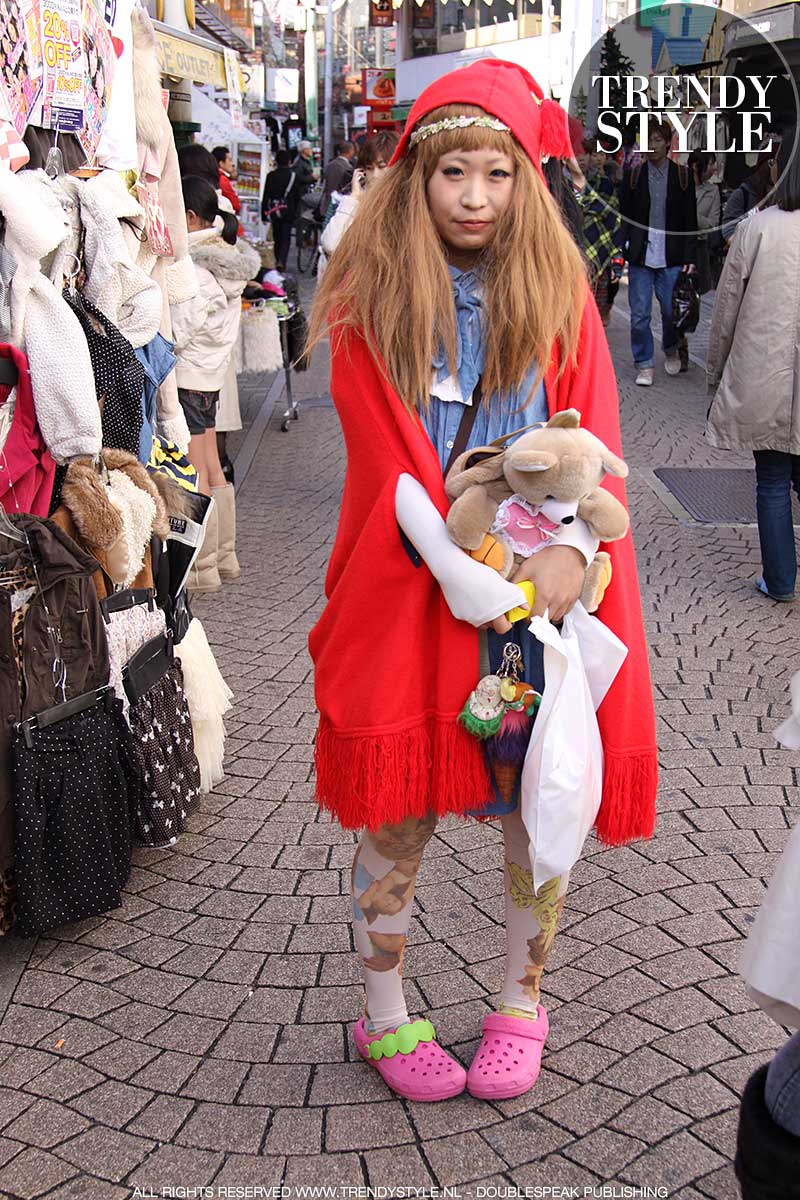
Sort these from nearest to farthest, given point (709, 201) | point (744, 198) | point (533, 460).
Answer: point (533, 460) → point (709, 201) → point (744, 198)

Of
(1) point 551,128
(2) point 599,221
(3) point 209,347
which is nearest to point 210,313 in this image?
(3) point 209,347

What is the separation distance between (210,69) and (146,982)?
18.7ft

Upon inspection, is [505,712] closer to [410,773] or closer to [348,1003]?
[410,773]

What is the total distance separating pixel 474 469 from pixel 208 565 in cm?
398

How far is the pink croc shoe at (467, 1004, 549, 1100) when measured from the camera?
2.48 metres

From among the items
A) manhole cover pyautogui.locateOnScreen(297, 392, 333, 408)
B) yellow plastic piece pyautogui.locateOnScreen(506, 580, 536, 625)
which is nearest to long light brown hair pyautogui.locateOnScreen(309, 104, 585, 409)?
yellow plastic piece pyautogui.locateOnScreen(506, 580, 536, 625)

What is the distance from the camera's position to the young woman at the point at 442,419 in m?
2.19

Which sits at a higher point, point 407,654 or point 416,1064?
point 407,654

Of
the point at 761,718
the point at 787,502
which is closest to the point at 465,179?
the point at 761,718

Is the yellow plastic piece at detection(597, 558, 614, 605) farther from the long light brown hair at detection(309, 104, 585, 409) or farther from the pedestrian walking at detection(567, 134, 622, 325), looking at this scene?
the pedestrian walking at detection(567, 134, 622, 325)

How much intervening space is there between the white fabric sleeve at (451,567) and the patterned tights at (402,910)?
0.49 m

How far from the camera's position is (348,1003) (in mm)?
2869

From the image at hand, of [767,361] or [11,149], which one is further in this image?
[767,361]

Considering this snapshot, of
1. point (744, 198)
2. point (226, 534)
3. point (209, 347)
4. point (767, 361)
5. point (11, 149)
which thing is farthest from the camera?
point (744, 198)
